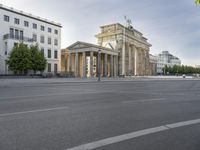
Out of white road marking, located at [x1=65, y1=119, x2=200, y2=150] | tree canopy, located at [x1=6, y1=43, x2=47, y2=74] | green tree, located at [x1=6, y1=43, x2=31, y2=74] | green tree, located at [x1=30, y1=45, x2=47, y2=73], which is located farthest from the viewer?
green tree, located at [x1=30, y1=45, x2=47, y2=73]

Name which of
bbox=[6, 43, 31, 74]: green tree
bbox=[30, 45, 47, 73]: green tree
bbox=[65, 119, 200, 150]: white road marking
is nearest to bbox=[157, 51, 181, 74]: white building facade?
bbox=[30, 45, 47, 73]: green tree

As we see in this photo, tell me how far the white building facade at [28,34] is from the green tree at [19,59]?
382 centimetres

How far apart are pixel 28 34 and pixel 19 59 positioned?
11594 mm

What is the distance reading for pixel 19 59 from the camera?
46.7 meters

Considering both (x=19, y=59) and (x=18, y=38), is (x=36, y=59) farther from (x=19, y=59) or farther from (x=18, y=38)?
(x=18, y=38)

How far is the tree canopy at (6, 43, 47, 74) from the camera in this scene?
46469mm

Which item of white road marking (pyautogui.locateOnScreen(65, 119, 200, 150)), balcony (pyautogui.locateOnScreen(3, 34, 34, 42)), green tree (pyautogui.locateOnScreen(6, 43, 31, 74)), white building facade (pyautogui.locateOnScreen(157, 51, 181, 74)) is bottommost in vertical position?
white road marking (pyautogui.locateOnScreen(65, 119, 200, 150))

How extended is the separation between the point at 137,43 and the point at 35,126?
330 feet

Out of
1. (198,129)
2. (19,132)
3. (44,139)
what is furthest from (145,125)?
(19,132)

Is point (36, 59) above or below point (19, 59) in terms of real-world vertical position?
above

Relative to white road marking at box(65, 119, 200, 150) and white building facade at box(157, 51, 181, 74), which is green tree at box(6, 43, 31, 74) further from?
white building facade at box(157, 51, 181, 74)

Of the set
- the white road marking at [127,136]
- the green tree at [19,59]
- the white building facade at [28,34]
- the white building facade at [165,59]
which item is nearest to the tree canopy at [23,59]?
the green tree at [19,59]

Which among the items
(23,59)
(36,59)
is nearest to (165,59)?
(36,59)

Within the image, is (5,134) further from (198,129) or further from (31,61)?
(31,61)
